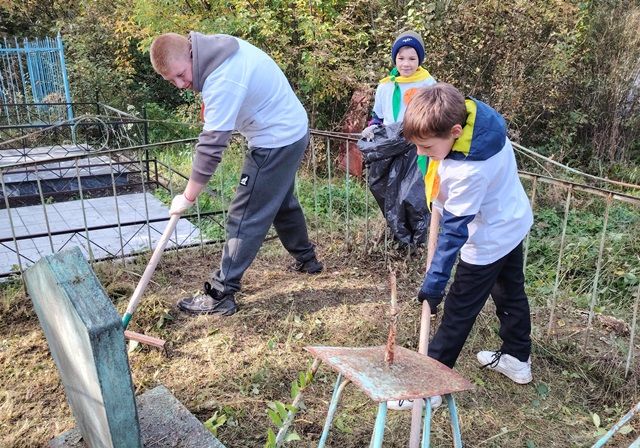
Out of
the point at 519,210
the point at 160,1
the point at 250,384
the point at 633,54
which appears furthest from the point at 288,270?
the point at 633,54

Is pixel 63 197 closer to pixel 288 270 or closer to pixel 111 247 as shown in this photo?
pixel 111 247

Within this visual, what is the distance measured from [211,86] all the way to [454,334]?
1661 millimetres

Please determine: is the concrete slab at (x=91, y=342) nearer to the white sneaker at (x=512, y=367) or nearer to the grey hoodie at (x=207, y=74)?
the grey hoodie at (x=207, y=74)

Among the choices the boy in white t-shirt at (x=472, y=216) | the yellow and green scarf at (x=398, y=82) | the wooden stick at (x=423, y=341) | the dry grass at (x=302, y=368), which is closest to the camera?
the wooden stick at (x=423, y=341)

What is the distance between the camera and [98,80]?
9758 mm

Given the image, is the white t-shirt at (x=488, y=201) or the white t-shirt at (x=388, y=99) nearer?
the white t-shirt at (x=488, y=201)

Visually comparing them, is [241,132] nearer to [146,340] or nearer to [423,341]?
[146,340]

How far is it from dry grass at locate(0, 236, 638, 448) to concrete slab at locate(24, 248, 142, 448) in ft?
2.40

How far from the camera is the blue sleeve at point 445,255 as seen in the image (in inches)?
76.3

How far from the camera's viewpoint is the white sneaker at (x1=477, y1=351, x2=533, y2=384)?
2686 mm

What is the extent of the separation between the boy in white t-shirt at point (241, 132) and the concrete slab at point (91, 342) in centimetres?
111

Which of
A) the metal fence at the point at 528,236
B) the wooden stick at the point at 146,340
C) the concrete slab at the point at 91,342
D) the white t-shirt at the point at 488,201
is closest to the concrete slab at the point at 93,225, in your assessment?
the metal fence at the point at 528,236

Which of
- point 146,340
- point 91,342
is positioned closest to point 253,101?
point 146,340

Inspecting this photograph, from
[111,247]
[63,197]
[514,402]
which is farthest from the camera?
[63,197]
